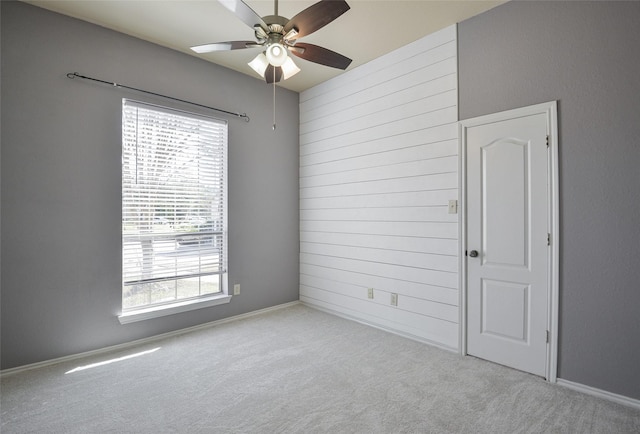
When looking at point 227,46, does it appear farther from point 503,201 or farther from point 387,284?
point 387,284

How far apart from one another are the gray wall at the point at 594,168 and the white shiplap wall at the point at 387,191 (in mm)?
757

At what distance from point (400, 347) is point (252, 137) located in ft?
9.99

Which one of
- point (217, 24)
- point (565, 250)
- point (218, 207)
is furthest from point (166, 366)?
point (565, 250)

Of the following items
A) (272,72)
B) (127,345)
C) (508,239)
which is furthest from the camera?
(127,345)

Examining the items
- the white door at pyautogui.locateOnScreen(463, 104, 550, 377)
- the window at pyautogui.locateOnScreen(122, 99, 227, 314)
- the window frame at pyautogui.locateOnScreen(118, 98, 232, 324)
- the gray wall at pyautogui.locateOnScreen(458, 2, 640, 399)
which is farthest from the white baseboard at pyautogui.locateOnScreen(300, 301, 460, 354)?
the window at pyautogui.locateOnScreen(122, 99, 227, 314)

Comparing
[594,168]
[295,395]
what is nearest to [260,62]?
[295,395]

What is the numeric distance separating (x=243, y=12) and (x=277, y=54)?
0.31 m

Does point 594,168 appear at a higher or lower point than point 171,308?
higher

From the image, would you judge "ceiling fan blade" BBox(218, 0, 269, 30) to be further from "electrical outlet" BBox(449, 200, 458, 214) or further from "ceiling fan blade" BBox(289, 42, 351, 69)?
"electrical outlet" BBox(449, 200, 458, 214)

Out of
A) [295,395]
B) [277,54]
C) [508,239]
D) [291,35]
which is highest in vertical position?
[291,35]

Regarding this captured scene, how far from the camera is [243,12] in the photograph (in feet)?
6.11

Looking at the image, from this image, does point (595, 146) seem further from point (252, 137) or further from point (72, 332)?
point (72, 332)

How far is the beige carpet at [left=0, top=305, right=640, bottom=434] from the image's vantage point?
1.98 metres

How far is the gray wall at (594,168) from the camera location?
217 cm
